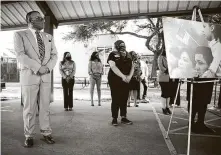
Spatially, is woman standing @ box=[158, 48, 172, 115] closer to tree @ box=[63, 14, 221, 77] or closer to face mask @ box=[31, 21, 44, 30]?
face mask @ box=[31, 21, 44, 30]

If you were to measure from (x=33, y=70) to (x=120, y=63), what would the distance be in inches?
88.9

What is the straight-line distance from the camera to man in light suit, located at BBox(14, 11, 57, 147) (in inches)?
155

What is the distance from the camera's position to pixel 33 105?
13.3 feet

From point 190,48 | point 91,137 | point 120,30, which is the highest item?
point 120,30

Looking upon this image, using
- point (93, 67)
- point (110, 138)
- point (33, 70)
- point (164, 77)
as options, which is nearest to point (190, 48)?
point (110, 138)

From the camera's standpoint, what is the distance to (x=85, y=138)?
4496 mm

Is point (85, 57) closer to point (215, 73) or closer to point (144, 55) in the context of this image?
point (144, 55)

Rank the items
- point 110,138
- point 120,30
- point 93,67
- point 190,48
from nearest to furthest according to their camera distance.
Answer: point 190,48 → point 110,138 → point 93,67 → point 120,30

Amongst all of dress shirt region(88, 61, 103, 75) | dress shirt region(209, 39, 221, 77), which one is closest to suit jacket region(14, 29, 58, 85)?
dress shirt region(209, 39, 221, 77)

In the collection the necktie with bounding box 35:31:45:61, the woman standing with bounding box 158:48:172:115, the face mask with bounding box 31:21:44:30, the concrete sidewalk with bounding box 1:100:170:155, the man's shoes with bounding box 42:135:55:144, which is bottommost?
the concrete sidewalk with bounding box 1:100:170:155

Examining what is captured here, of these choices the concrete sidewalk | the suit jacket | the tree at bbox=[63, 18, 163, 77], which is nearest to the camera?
the concrete sidewalk

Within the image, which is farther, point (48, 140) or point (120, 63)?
point (120, 63)

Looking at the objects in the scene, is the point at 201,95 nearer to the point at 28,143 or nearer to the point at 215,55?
the point at 215,55

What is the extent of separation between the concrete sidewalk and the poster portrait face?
1.28m
